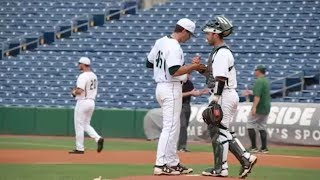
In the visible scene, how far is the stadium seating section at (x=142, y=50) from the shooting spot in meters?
26.3

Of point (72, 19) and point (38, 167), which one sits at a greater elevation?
point (72, 19)

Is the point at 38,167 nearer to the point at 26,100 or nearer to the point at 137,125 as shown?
the point at 137,125

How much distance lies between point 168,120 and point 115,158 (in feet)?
13.8

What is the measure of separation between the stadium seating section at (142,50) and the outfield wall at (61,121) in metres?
1.97

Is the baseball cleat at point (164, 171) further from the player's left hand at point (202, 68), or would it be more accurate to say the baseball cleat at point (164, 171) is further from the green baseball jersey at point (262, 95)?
the green baseball jersey at point (262, 95)

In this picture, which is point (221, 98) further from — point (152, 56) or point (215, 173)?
point (152, 56)

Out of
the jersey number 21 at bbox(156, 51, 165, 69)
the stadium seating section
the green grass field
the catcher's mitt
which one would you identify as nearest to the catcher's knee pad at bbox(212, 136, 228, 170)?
the catcher's mitt

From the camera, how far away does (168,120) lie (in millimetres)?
10555

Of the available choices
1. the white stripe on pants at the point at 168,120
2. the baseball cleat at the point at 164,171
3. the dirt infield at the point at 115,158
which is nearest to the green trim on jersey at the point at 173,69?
the white stripe on pants at the point at 168,120

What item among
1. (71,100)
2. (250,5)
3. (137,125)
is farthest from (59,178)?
(250,5)

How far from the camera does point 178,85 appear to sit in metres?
10.6

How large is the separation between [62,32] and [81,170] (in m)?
20.2

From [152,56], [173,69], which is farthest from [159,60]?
[173,69]

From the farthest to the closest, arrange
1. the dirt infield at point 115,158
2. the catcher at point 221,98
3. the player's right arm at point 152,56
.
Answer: the dirt infield at point 115,158 → the player's right arm at point 152,56 → the catcher at point 221,98
